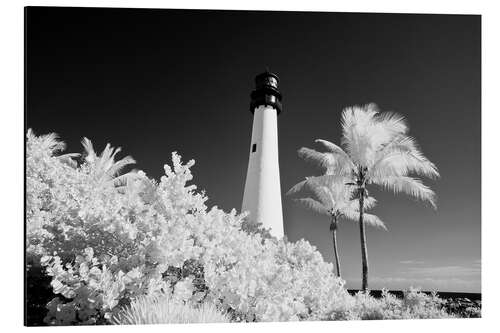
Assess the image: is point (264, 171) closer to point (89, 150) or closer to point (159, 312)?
point (89, 150)

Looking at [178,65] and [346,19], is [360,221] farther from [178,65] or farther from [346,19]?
[178,65]

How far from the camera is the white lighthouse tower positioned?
292 inches

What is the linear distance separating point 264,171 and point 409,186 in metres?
2.33

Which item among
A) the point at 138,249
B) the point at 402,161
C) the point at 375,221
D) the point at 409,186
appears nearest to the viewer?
the point at 138,249

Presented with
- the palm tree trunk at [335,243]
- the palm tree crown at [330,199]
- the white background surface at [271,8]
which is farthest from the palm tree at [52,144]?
the palm tree trunk at [335,243]

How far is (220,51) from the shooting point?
642cm

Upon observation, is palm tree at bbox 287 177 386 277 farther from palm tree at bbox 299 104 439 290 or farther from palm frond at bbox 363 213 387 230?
palm tree at bbox 299 104 439 290

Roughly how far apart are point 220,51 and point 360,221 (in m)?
3.38

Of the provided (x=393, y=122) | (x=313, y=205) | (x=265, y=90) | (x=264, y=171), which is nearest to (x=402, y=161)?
(x=393, y=122)

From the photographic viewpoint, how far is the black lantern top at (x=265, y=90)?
6406 mm

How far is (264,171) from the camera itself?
7.73 m

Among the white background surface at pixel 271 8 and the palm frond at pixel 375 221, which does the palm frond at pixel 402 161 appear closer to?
the white background surface at pixel 271 8

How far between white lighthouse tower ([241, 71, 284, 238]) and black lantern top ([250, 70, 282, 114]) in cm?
20
